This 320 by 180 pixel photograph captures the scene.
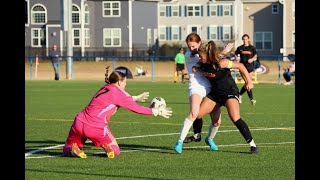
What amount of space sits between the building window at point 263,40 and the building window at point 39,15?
25028 mm

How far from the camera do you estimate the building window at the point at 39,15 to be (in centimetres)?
8492

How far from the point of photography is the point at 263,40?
104 metres

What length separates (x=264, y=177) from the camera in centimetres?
1105

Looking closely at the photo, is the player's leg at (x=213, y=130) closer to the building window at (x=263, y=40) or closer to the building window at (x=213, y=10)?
the building window at (x=263, y=40)

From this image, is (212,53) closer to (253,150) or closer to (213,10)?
(253,150)

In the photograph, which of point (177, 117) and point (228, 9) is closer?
point (177, 117)

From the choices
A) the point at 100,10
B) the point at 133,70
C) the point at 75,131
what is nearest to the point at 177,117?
the point at 75,131

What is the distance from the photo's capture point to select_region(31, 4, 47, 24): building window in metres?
84.9

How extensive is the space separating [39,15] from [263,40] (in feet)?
88.7

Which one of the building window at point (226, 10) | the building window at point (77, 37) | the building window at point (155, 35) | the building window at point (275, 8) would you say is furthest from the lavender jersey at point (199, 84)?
the building window at point (226, 10)

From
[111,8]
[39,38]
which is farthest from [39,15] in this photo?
[111,8]

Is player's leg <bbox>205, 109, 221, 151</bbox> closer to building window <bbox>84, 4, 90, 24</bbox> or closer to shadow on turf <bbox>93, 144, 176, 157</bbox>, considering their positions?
shadow on turf <bbox>93, 144, 176, 157</bbox>
